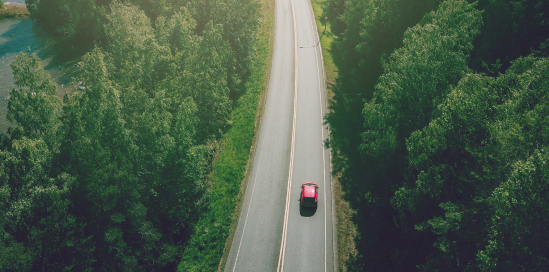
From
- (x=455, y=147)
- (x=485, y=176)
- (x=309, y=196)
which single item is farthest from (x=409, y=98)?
(x=309, y=196)

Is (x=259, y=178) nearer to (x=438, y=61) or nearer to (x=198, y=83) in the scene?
(x=198, y=83)

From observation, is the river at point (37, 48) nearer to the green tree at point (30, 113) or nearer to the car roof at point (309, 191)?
the green tree at point (30, 113)

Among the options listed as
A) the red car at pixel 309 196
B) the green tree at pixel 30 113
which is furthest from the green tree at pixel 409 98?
the green tree at pixel 30 113

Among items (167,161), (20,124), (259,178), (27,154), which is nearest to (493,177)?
(259,178)

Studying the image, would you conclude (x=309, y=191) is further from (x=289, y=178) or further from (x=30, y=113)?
(x=30, y=113)

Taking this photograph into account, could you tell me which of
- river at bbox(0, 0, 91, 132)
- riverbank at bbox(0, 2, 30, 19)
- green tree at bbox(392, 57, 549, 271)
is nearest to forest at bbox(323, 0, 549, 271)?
green tree at bbox(392, 57, 549, 271)

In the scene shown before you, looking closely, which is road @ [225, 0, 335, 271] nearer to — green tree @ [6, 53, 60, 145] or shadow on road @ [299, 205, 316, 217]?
shadow on road @ [299, 205, 316, 217]

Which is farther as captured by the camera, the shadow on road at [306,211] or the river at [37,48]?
the river at [37,48]
